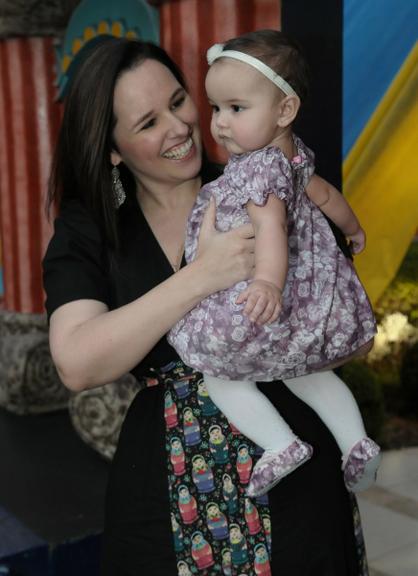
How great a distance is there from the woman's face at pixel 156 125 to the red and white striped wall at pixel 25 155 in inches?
145

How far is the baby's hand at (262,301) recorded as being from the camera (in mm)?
1537

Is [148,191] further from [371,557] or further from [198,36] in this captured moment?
[371,557]

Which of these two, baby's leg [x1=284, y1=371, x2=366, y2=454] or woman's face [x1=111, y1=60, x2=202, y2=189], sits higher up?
woman's face [x1=111, y1=60, x2=202, y2=189]

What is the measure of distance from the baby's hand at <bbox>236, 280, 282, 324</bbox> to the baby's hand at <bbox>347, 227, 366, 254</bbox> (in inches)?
20.4

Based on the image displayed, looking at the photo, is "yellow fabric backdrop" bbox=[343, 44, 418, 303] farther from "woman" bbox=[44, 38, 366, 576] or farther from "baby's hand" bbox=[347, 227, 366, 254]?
"woman" bbox=[44, 38, 366, 576]

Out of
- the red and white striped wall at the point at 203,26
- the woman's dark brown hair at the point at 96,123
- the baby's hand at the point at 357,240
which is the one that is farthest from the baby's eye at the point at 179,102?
the red and white striped wall at the point at 203,26

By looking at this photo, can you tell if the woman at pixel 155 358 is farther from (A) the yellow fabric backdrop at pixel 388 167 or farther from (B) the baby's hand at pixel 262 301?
(A) the yellow fabric backdrop at pixel 388 167

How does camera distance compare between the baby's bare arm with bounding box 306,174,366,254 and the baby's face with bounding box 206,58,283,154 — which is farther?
the baby's bare arm with bounding box 306,174,366,254

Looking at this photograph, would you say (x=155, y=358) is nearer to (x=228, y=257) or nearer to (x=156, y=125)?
(x=228, y=257)

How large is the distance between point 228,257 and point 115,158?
0.47 metres

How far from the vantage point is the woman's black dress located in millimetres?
1816

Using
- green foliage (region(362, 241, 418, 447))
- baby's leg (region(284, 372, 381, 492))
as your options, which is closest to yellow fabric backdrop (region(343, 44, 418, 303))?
green foliage (region(362, 241, 418, 447))

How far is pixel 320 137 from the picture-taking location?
301 cm

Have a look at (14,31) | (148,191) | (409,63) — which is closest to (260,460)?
(148,191)
